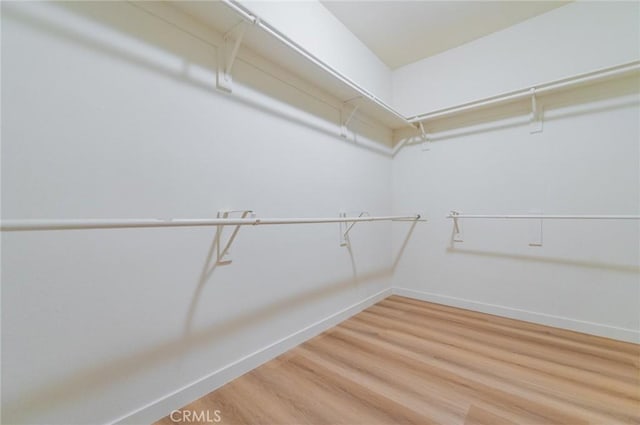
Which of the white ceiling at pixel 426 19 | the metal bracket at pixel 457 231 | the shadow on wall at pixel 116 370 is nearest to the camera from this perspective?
the shadow on wall at pixel 116 370

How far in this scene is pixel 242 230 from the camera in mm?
1398

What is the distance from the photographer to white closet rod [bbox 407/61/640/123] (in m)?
1.64

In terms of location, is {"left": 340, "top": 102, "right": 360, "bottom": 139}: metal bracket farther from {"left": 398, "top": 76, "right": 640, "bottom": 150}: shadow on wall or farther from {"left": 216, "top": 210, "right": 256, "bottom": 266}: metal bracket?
{"left": 216, "top": 210, "right": 256, "bottom": 266}: metal bracket

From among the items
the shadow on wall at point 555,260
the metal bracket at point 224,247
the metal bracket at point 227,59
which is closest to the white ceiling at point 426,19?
the metal bracket at point 227,59

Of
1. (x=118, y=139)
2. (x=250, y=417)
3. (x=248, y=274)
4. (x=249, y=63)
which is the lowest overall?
(x=250, y=417)

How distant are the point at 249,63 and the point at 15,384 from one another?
1.62 meters

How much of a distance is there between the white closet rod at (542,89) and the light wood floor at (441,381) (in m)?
1.75

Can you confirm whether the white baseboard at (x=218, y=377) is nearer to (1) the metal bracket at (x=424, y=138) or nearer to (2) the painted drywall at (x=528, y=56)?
(1) the metal bracket at (x=424, y=138)

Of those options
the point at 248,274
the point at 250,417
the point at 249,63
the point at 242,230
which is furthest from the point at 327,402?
the point at 249,63

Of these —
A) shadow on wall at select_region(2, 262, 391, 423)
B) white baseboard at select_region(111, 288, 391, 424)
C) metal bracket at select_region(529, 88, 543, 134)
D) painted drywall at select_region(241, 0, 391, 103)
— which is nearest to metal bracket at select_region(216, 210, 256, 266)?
shadow on wall at select_region(2, 262, 391, 423)

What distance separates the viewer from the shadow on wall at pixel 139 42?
0.88 meters

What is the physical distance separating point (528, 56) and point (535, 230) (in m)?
1.39

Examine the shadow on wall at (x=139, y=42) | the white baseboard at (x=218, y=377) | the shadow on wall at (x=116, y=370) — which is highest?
the shadow on wall at (x=139, y=42)

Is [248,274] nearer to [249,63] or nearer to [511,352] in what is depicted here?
[249,63]
